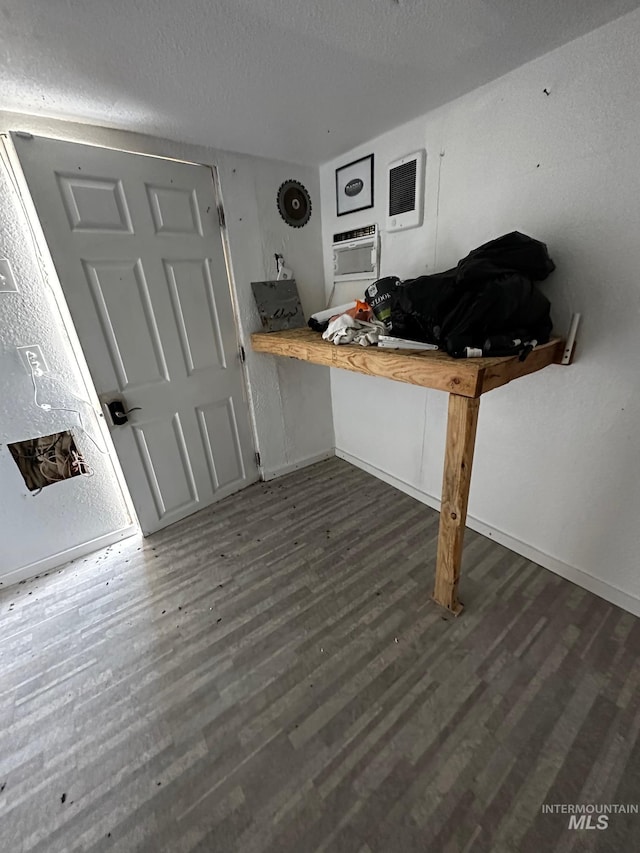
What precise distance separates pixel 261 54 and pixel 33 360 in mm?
1596

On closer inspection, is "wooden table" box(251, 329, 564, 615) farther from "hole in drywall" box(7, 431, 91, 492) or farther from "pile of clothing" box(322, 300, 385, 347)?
"hole in drywall" box(7, 431, 91, 492)

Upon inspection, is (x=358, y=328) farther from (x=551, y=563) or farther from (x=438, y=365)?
(x=551, y=563)

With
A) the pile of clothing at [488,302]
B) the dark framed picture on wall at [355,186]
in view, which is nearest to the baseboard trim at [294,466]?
the pile of clothing at [488,302]

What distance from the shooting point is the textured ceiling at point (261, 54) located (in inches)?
37.4

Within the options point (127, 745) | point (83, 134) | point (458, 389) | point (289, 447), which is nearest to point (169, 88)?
point (83, 134)

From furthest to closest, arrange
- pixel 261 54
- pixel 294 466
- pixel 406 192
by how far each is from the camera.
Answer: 1. pixel 294 466
2. pixel 406 192
3. pixel 261 54

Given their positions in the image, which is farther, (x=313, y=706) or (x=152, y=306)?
(x=152, y=306)

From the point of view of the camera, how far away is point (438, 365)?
118 centimetres

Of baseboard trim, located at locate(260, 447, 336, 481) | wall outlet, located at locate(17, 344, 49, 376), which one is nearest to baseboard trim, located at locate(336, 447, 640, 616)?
baseboard trim, located at locate(260, 447, 336, 481)

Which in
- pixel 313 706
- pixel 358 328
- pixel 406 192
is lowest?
pixel 313 706

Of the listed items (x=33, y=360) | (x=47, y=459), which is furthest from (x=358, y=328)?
(x=47, y=459)

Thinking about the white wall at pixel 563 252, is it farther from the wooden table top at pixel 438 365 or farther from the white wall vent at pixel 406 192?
the wooden table top at pixel 438 365

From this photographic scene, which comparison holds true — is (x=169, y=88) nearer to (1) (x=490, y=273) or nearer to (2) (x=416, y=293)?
(2) (x=416, y=293)

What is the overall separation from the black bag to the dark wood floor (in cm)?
115
